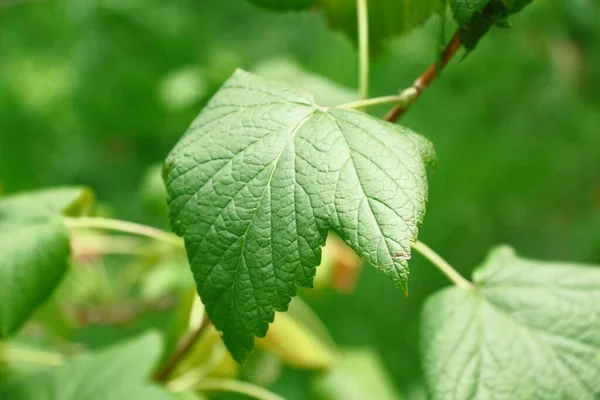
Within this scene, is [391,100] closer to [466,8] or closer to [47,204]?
[466,8]

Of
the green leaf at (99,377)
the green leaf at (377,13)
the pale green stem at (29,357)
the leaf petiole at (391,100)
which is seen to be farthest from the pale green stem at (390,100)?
the pale green stem at (29,357)

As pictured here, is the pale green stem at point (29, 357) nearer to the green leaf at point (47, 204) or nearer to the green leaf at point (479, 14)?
the green leaf at point (47, 204)

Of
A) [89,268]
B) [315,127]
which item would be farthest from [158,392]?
[89,268]

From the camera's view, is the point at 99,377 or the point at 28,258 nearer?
the point at 28,258

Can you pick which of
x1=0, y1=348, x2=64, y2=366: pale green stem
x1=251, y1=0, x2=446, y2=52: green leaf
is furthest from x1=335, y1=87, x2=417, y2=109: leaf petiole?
x1=0, y1=348, x2=64, y2=366: pale green stem

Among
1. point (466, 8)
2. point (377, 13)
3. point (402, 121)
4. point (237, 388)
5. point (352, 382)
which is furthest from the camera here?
point (402, 121)

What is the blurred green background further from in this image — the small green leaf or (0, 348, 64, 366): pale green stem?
the small green leaf

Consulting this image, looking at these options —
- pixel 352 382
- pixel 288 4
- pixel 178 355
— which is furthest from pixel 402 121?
pixel 178 355
